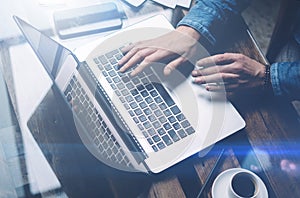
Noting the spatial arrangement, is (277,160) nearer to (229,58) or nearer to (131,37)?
(229,58)

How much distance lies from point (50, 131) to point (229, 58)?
38 cm

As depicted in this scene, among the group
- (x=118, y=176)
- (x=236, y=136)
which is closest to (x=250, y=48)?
(x=236, y=136)

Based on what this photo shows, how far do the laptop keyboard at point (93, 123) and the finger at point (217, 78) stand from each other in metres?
0.21

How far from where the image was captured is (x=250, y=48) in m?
0.95

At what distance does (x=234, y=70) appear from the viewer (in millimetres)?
937

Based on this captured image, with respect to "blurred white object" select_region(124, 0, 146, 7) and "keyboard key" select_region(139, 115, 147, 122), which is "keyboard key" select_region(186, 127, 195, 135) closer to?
"keyboard key" select_region(139, 115, 147, 122)

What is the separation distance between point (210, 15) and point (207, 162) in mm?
332

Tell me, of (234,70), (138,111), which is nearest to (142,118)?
(138,111)

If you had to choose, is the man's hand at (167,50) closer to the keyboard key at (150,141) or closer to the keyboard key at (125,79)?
the keyboard key at (125,79)

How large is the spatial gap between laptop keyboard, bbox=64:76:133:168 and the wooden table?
0.08 feet

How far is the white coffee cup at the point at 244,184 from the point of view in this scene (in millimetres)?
740

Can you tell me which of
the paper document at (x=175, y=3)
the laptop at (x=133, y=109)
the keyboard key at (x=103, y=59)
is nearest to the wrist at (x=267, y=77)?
the laptop at (x=133, y=109)

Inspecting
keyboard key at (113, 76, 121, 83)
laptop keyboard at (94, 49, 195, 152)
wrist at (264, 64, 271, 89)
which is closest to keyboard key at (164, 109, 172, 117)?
laptop keyboard at (94, 49, 195, 152)

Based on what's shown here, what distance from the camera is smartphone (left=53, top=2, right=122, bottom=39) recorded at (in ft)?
3.10
